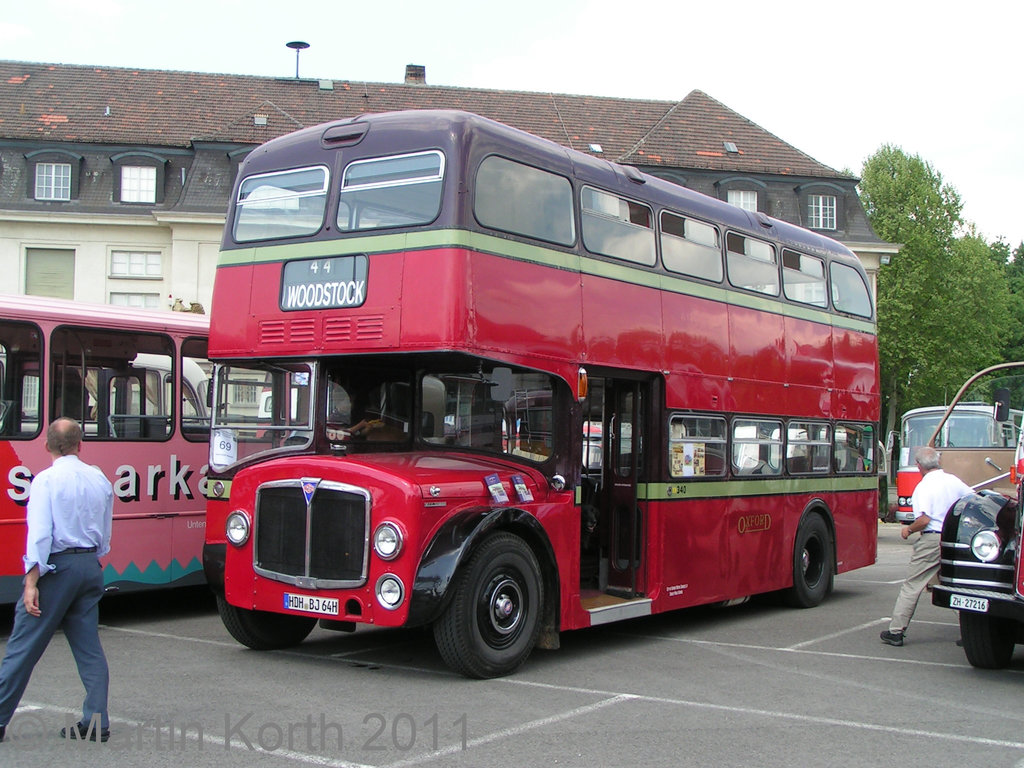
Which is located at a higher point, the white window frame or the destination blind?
the white window frame

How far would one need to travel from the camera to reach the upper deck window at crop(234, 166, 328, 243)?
932cm

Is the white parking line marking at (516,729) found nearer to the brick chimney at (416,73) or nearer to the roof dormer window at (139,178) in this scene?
the roof dormer window at (139,178)

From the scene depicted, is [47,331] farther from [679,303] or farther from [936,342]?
[936,342]

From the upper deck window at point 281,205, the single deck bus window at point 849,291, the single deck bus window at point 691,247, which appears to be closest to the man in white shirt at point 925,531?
the single deck bus window at point 691,247

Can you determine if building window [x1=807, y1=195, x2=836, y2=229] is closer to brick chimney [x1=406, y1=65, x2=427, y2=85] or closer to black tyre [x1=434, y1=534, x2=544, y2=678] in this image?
brick chimney [x1=406, y1=65, x2=427, y2=85]

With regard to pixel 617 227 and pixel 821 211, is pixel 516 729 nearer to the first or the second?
pixel 617 227

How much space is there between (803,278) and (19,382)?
873 centimetres

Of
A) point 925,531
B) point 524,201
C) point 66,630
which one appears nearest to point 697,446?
point 925,531

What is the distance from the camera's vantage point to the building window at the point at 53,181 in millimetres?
38562

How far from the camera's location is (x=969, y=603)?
29.7 ft

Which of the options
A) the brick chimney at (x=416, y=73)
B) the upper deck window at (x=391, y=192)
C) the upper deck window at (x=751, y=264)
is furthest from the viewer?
the brick chimney at (x=416, y=73)

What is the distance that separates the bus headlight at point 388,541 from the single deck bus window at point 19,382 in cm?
404

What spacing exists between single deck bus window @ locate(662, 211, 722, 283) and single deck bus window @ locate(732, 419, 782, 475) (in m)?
1.63

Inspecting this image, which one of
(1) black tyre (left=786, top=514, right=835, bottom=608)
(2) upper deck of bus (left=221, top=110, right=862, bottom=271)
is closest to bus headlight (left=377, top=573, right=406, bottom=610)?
(2) upper deck of bus (left=221, top=110, right=862, bottom=271)
